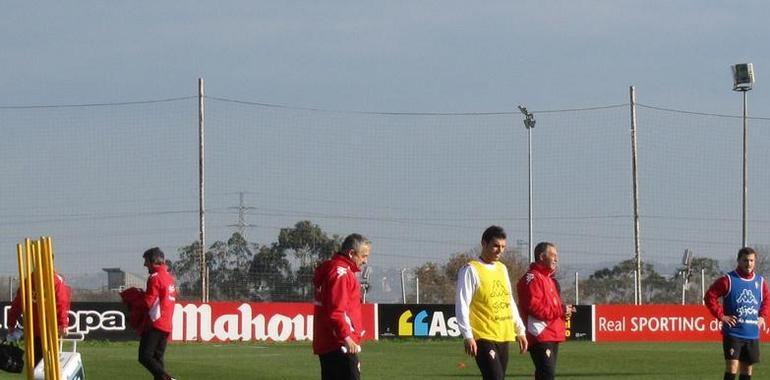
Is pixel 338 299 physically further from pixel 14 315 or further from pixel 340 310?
pixel 14 315

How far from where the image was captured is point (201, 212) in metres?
40.1

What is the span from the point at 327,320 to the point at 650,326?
30001mm

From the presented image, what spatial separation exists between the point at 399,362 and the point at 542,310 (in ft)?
38.2

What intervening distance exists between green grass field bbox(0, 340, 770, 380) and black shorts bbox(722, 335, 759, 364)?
A: 477 centimetres

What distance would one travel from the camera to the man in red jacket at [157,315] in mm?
16469

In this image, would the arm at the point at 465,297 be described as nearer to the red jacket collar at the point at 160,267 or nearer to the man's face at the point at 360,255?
the man's face at the point at 360,255

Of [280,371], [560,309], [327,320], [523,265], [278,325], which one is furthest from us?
[523,265]

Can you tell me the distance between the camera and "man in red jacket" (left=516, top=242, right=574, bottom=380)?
14.2 m

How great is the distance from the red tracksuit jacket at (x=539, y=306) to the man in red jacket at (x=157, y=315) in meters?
4.31

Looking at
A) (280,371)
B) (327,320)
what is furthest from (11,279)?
(327,320)

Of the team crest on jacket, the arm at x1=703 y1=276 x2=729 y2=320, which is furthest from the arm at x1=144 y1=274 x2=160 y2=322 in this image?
the arm at x1=703 y1=276 x2=729 y2=320

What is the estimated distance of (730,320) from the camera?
16359 mm

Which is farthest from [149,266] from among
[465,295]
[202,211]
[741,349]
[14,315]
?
[202,211]

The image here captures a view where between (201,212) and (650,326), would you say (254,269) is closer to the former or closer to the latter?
(201,212)
